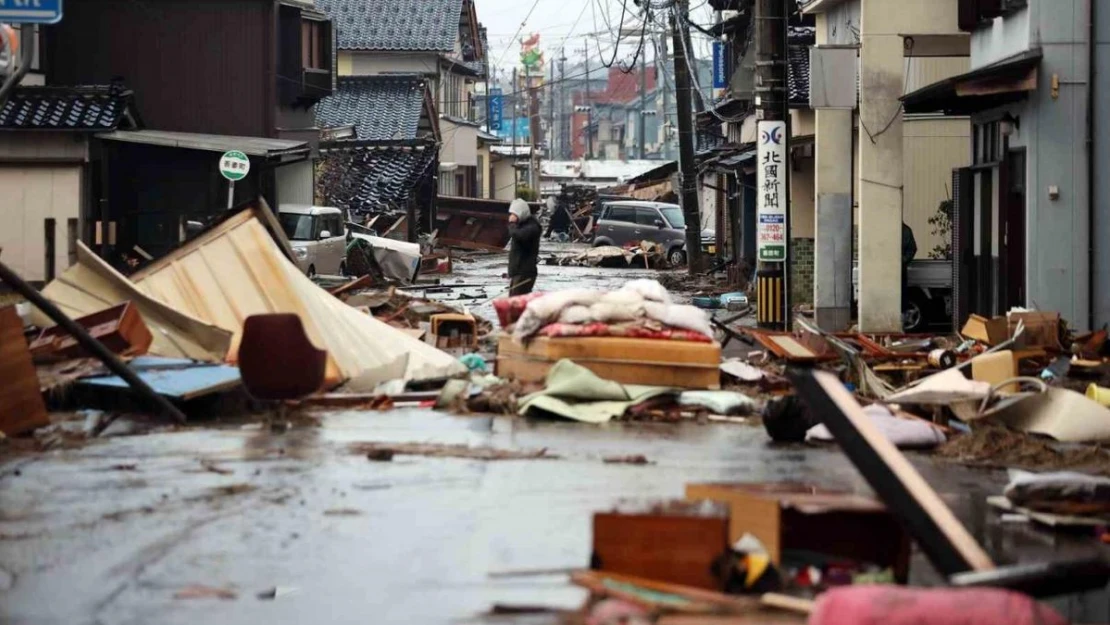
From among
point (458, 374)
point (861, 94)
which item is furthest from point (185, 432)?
point (861, 94)

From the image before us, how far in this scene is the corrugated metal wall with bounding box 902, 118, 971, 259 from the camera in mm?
28453

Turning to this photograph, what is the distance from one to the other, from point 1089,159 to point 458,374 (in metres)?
7.72

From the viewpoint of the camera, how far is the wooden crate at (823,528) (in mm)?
6801

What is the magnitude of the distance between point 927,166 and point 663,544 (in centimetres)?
2333

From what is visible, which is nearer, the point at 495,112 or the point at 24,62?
the point at 24,62

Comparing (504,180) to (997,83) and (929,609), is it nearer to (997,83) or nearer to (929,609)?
(997,83)

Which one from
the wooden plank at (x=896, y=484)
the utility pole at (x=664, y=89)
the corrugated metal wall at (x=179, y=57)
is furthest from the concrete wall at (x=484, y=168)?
the wooden plank at (x=896, y=484)

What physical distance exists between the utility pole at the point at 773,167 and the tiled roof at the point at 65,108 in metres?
13.6

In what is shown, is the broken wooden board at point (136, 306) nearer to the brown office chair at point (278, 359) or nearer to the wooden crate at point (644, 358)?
the brown office chair at point (278, 359)

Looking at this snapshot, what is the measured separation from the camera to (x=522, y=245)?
2228 cm

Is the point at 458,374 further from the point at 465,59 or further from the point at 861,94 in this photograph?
the point at 465,59

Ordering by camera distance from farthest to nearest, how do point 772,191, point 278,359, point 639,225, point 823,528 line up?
point 639,225 → point 772,191 → point 278,359 → point 823,528

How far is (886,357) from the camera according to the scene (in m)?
16.0

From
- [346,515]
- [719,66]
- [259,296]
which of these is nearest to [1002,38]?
[259,296]
